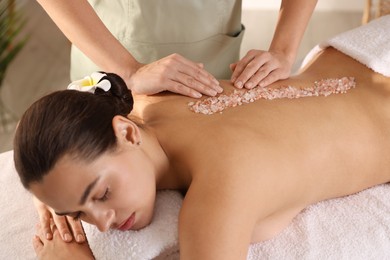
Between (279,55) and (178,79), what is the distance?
0.35 meters

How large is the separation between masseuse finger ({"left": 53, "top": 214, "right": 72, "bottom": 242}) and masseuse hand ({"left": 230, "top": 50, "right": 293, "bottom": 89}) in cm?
59

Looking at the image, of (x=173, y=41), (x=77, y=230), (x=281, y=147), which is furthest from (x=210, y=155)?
(x=173, y=41)

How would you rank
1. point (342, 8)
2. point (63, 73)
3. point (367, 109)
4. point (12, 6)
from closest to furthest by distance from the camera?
point (367, 109), point (12, 6), point (63, 73), point (342, 8)

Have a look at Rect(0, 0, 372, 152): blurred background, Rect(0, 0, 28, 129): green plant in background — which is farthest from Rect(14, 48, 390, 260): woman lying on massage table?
Rect(0, 0, 372, 152): blurred background

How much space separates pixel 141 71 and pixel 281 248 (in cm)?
62

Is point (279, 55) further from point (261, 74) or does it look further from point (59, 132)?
point (59, 132)

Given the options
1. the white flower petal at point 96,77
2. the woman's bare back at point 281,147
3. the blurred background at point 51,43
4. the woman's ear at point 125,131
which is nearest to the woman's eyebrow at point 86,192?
the woman's ear at point 125,131

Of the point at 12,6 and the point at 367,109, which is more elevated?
the point at 12,6

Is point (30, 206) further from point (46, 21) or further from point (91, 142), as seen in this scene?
point (46, 21)

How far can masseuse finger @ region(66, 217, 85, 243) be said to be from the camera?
1.41 metres

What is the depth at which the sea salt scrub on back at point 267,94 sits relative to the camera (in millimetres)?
1466

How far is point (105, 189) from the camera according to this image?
1.21m

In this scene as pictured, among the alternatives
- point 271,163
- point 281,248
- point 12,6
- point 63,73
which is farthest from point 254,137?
point 63,73

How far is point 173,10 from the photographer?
1800 millimetres
